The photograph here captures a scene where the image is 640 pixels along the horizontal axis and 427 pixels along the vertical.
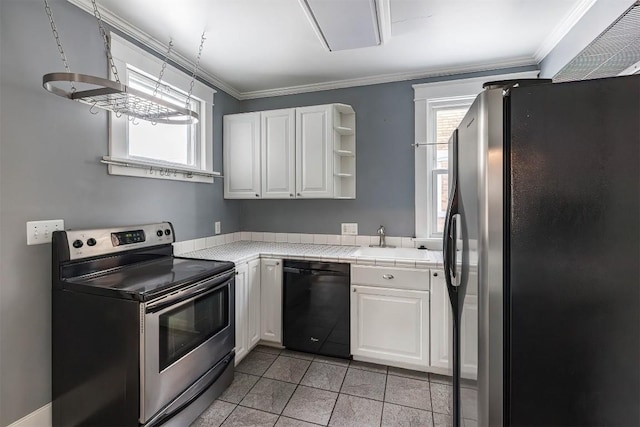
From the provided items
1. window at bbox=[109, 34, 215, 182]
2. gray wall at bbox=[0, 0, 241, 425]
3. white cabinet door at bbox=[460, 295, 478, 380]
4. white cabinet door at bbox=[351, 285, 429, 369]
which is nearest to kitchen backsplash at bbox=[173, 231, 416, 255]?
window at bbox=[109, 34, 215, 182]

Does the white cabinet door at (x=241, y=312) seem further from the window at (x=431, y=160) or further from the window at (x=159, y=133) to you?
the window at (x=431, y=160)

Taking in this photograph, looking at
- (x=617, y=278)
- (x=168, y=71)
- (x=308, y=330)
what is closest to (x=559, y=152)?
(x=617, y=278)

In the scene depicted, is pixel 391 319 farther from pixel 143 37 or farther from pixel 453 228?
pixel 143 37

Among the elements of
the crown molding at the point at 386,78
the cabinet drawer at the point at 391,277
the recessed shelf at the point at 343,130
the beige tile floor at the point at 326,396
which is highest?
the crown molding at the point at 386,78

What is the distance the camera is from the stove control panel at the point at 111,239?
5.35 ft

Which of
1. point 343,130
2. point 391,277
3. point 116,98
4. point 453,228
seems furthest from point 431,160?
point 116,98

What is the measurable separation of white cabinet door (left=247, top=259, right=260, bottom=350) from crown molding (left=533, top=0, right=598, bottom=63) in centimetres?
286

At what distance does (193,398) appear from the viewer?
176cm

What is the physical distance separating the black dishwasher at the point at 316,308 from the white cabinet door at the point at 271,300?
53 mm

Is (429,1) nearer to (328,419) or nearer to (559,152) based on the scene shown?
(559,152)

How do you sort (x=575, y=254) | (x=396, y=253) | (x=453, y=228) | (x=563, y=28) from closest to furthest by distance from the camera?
(x=575, y=254) → (x=453, y=228) → (x=563, y=28) → (x=396, y=253)

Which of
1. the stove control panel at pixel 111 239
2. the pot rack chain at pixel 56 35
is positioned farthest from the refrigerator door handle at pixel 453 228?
the pot rack chain at pixel 56 35

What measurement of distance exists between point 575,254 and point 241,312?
2.20 metres

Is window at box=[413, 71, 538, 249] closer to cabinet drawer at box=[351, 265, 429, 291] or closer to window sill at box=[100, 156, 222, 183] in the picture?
cabinet drawer at box=[351, 265, 429, 291]
